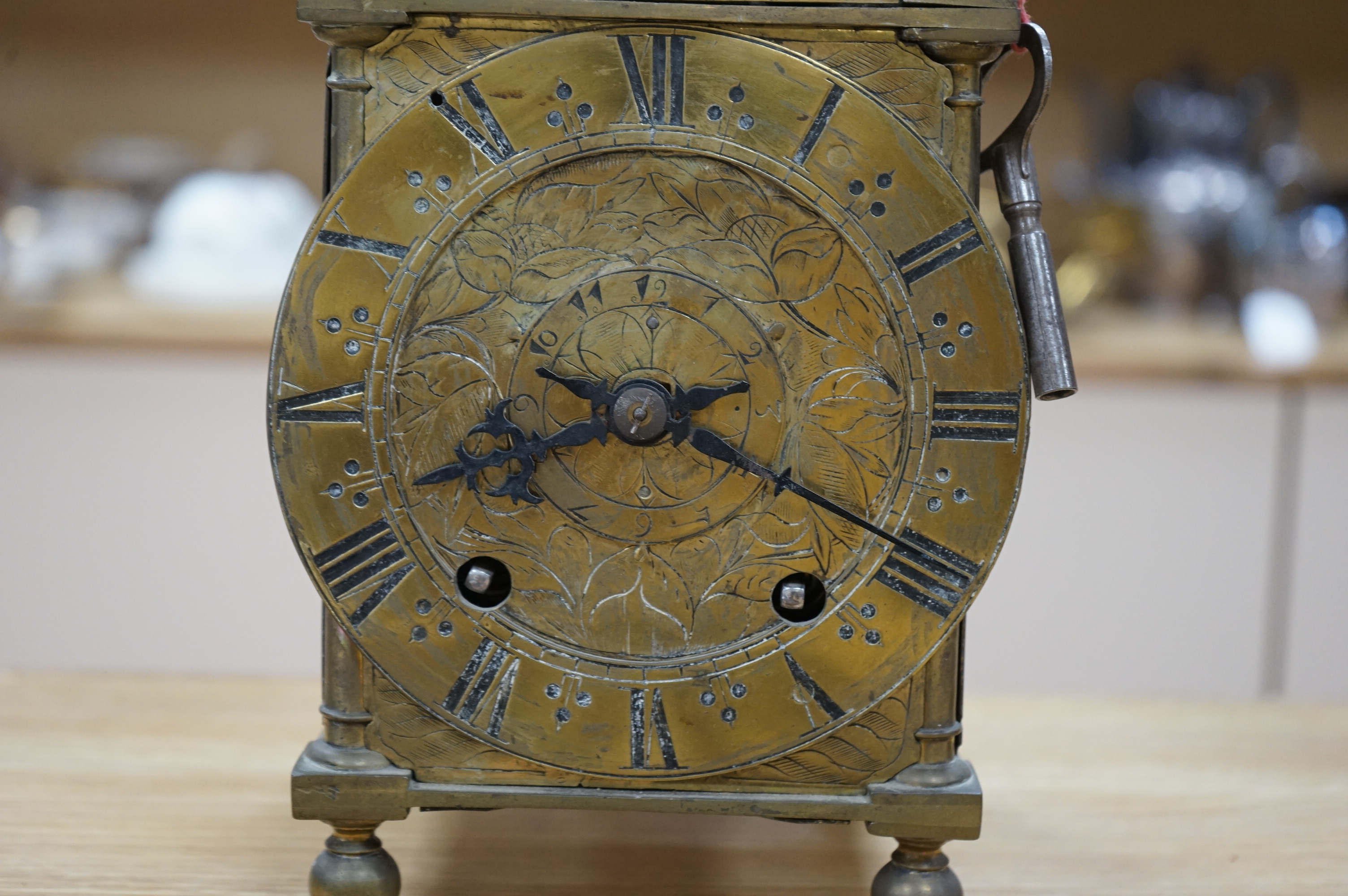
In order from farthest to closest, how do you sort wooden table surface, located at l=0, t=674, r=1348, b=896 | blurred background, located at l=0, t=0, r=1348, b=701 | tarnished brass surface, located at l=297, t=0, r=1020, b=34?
blurred background, located at l=0, t=0, r=1348, b=701, wooden table surface, located at l=0, t=674, r=1348, b=896, tarnished brass surface, located at l=297, t=0, r=1020, b=34

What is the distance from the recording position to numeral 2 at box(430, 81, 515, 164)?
90 cm

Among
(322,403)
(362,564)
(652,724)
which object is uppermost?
(322,403)

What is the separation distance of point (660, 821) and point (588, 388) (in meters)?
0.46

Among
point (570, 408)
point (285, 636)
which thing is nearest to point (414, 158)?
point (570, 408)

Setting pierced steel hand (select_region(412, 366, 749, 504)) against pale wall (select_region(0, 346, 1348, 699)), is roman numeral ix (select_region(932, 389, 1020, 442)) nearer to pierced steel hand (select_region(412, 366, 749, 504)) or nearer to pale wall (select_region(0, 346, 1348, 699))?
pierced steel hand (select_region(412, 366, 749, 504))

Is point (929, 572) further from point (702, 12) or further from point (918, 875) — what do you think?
point (702, 12)

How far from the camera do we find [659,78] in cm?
90

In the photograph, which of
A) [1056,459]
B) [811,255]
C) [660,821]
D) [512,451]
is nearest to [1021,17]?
[811,255]

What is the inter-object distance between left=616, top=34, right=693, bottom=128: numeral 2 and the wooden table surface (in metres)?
0.57

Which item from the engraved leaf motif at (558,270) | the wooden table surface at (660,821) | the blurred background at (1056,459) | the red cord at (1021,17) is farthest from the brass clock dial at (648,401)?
the blurred background at (1056,459)

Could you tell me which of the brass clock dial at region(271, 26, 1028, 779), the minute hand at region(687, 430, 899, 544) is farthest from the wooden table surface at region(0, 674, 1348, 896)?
the minute hand at region(687, 430, 899, 544)

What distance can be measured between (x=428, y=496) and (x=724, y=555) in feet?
0.67

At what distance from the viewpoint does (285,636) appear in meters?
2.04

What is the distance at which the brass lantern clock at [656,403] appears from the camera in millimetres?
902
